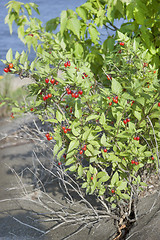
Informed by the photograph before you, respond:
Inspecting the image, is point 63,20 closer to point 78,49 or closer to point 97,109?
point 78,49

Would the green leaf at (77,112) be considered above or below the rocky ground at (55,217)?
above

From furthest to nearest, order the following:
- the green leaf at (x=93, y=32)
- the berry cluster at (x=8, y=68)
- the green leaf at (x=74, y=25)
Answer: the green leaf at (x=93, y=32), the green leaf at (x=74, y=25), the berry cluster at (x=8, y=68)

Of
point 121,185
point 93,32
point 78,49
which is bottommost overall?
point 121,185

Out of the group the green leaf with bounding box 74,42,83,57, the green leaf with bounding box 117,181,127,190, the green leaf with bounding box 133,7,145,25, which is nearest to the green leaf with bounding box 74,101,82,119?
the green leaf with bounding box 117,181,127,190

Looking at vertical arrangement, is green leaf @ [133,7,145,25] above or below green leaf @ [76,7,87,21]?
below

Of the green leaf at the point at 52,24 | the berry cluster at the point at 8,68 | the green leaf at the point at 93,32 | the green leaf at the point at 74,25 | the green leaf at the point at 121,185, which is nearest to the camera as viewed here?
the berry cluster at the point at 8,68

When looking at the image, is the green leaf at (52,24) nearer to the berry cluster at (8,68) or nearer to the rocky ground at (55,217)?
the rocky ground at (55,217)

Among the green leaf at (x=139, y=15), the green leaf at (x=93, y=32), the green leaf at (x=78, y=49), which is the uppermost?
the green leaf at (x=139, y=15)

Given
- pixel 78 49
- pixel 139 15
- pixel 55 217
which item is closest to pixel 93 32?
pixel 78 49

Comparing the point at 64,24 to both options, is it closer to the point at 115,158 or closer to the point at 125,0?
the point at 125,0

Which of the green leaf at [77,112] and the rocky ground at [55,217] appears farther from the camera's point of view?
the rocky ground at [55,217]

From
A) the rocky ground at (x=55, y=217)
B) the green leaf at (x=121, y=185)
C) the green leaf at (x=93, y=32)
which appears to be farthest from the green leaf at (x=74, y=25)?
the green leaf at (x=121, y=185)

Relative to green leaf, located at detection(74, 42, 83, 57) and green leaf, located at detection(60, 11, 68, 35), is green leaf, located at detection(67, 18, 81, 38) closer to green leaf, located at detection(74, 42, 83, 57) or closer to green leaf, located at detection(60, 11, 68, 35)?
green leaf, located at detection(60, 11, 68, 35)

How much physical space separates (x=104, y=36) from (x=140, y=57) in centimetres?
98
